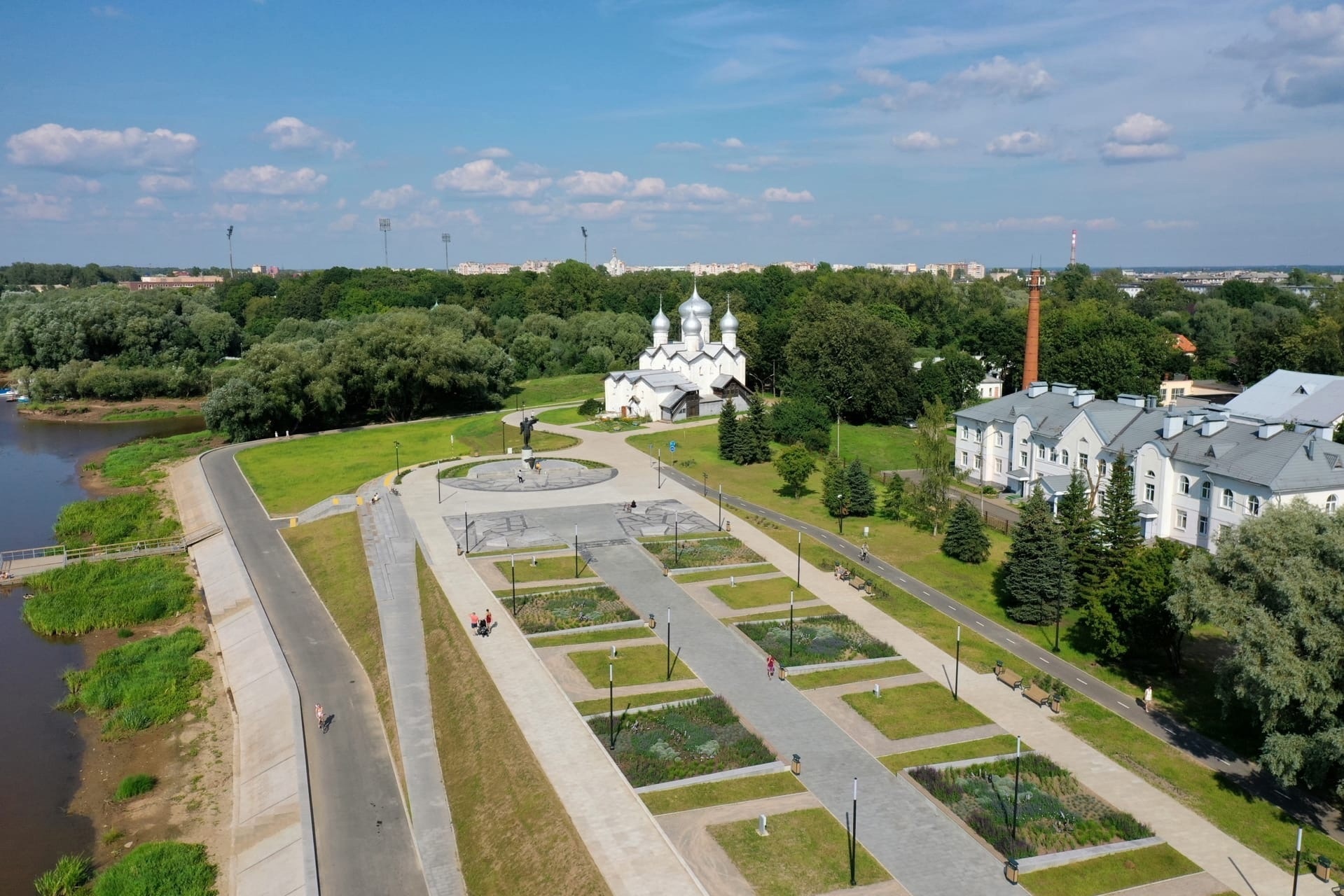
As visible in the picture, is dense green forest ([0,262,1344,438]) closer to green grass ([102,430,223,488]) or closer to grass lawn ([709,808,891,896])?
green grass ([102,430,223,488])

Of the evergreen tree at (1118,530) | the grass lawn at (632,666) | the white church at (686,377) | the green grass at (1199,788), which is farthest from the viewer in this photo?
the white church at (686,377)

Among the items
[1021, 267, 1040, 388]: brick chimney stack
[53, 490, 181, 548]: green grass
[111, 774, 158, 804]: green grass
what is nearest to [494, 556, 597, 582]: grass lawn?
[111, 774, 158, 804]: green grass

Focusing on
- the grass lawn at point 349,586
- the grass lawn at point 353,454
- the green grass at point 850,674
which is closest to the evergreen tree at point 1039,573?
the green grass at point 850,674

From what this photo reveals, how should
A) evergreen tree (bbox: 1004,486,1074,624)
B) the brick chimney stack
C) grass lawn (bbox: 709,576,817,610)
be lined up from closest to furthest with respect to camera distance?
evergreen tree (bbox: 1004,486,1074,624) → grass lawn (bbox: 709,576,817,610) → the brick chimney stack

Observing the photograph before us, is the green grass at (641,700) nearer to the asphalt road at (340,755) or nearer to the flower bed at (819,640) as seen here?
the flower bed at (819,640)

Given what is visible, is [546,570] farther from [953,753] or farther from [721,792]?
[953,753]
